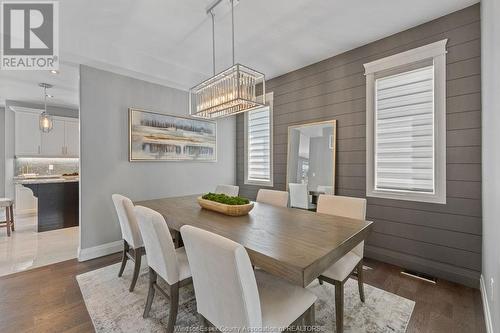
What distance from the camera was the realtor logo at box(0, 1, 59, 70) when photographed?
2.14 meters

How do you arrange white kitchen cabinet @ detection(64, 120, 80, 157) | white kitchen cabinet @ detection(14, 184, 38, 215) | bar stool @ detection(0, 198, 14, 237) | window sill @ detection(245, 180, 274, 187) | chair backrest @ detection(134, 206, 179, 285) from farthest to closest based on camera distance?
1. white kitchen cabinet @ detection(64, 120, 80, 157)
2. white kitchen cabinet @ detection(14, 184, 38, 215)
3. window sill @ detection(245, 180, 274, 187)
4. bar stool @ detection(0, 198, 14, 237)
5. chair backrest @ detection(134, 206, 179, 285)

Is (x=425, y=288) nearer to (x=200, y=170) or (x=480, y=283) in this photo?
(x=480, y=283)

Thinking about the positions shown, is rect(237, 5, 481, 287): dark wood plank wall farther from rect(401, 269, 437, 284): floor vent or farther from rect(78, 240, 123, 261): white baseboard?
rect(78, 240, 123, 261): white baseboard

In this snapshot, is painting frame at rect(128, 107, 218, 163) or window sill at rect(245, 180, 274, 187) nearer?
painting frame at rect(128, 107, 218, 163)

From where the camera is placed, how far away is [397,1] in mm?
2174

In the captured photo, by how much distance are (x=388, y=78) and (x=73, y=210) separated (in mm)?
5731

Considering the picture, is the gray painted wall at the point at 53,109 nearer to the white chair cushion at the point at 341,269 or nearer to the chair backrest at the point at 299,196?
the chair backrest at the point at 299,196

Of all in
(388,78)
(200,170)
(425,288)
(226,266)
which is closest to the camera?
(226,266)

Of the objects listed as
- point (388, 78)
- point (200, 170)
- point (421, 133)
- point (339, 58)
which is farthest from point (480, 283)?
point (200, 170)

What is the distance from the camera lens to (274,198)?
280cm

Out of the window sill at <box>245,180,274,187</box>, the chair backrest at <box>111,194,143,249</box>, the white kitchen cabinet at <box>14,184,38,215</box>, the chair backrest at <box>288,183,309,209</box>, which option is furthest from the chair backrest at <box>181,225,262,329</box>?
the white kitchen cabinet at <box>14,184,38,215</box>

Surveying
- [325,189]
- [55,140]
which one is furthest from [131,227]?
[55,140]

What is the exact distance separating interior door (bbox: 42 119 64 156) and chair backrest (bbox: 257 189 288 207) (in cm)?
557

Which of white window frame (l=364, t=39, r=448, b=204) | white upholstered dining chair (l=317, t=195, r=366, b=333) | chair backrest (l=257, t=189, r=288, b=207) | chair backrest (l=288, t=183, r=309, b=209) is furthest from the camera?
chair backrest (l=288, t=183, r=309, b=209)
